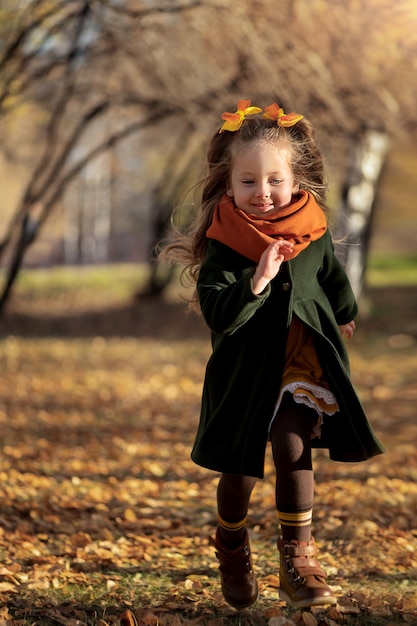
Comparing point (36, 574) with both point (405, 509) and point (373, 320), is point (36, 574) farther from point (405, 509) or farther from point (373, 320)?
point (373, 320)

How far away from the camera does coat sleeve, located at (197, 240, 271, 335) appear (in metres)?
3.05

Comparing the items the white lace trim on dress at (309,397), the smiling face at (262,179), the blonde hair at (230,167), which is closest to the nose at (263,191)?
the smiling face at (262,179)

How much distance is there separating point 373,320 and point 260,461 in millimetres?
12296

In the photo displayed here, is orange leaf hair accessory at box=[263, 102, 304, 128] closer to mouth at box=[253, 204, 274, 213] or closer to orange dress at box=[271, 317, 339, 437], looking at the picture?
mouth at box=[253, 204, 274, 213]

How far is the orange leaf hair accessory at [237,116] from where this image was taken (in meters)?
3.36

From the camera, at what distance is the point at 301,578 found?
3.18 meters

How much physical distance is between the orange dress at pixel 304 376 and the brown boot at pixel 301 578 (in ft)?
1.57

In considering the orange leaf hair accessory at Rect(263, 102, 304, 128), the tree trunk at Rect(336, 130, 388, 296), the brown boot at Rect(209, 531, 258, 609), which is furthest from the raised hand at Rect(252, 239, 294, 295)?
the tree trunk at Rect(336, 130, 388, 296)

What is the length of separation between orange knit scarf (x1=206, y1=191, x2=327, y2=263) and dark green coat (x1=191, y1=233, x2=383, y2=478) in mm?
48

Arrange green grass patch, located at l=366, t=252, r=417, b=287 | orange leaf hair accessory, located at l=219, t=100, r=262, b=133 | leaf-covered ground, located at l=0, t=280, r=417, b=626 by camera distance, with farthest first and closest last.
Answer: green grass patch, located at l=366, t=252, r=417, b=287 → leaf-covered ground, located at l=0, t=280, r=417, b=626 → orange leaf hair accessory, located at l=219, t=100, r=262, b=133

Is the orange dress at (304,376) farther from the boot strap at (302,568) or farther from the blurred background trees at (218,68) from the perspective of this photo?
the blurred background trees at (218,68)

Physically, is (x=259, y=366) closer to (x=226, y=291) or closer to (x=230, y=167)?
(x=226, y=291)

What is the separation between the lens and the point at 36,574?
156 inches

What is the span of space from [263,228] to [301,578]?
48.5 inches
